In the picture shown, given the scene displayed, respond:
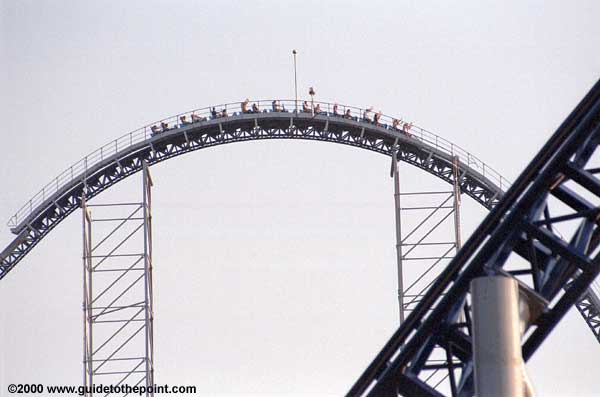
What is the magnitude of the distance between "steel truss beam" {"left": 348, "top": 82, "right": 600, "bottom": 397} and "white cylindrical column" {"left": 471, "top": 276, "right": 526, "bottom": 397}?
19.2 inches

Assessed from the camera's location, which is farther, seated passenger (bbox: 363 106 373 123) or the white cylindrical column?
seated passenger (bbox: 363 106 373 123)

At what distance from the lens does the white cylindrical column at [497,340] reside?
5426 mm

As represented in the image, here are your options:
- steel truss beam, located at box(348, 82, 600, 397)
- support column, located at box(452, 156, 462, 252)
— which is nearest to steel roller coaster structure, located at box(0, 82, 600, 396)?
steel truss beam, located at box(348, 82, 600, 397)

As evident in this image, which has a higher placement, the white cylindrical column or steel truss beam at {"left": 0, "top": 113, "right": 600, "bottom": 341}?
steel truss beam at {"left": 0, "top": 113, "right": 600, "bottom": 341}

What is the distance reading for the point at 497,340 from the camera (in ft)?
17.9

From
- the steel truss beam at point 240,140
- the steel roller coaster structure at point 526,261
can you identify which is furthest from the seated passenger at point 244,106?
the steel roller coaster structure at point 526,261

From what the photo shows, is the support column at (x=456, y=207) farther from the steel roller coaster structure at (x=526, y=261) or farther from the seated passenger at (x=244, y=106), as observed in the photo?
the steel roller coaster structure at (x=526, y=261)

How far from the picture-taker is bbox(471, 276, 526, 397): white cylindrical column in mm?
5426

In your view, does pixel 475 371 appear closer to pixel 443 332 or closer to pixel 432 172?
pixel 443 332

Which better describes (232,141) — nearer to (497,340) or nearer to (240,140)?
(240,140)

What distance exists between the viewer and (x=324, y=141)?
28531 millimetres

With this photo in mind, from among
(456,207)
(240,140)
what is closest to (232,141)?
(240,140)

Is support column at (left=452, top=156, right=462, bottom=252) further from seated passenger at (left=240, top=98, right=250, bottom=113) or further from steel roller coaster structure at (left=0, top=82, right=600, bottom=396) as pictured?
steel roller coaster structure at (left=0, top=82, right=600, bottom=396)

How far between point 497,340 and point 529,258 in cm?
106
